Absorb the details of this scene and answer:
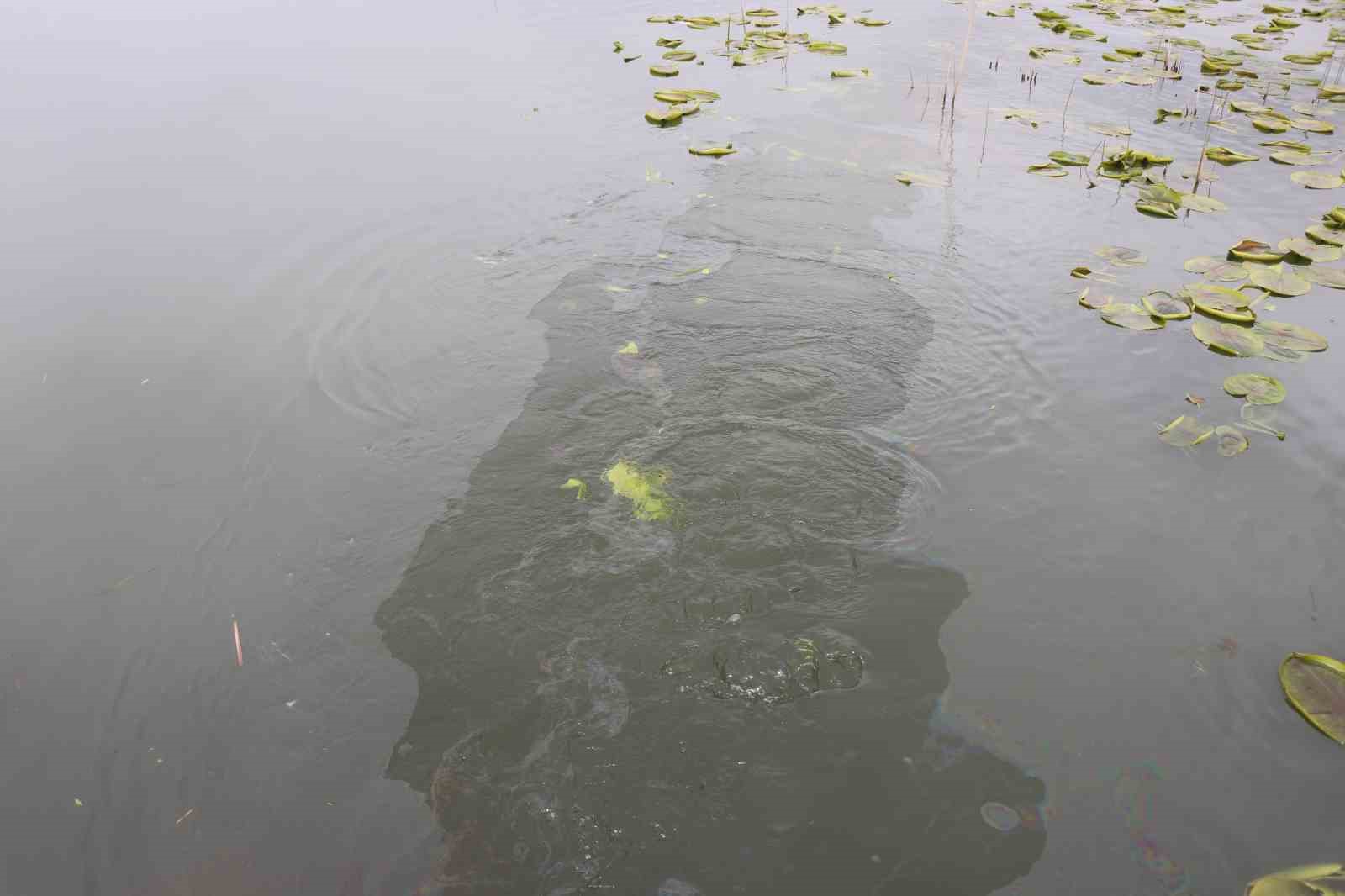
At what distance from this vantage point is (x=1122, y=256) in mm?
5098

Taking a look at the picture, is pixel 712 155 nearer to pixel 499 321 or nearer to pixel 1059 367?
pixel 499 321

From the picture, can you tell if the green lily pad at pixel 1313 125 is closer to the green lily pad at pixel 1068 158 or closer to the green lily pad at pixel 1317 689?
the green lily pad at pixel 1068 158

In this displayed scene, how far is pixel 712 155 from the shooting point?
659 centimetres

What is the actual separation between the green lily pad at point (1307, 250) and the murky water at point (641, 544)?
332 millimetres

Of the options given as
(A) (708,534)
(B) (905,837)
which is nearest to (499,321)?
(A) (708,534)

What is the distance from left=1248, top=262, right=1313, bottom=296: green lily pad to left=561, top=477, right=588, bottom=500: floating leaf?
13.6ft

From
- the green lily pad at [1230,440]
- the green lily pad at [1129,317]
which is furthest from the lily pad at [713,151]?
the green lily pad at [1230,440]

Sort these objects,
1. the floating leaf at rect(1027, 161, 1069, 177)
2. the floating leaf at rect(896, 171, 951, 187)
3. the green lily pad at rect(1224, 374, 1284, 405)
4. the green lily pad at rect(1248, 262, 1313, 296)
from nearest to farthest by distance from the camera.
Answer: the green lily pad at rect(1224, 374, 1284, 405) → the green lily pad at rect(1248, 262, 1313, 296) → the floating leaf at rect(896, 171, 951, 187) → the floating leaf at rect(1027, 161, 1069, 177)

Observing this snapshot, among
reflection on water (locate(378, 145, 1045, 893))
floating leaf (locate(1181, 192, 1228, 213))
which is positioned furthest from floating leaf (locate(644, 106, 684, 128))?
floating leaf (locate(1181, 192, 1228, 213))

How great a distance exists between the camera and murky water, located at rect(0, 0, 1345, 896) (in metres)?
2.26

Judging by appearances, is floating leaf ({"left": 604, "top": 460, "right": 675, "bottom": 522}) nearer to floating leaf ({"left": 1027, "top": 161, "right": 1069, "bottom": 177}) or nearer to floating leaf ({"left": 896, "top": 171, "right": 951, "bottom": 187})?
floating leaf ({"left": 896, "top": 171, "right": 951, "bottom": 187})

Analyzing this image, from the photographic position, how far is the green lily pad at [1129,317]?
4434 millimetres

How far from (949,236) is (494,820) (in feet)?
15.2

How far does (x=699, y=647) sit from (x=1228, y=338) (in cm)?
350
